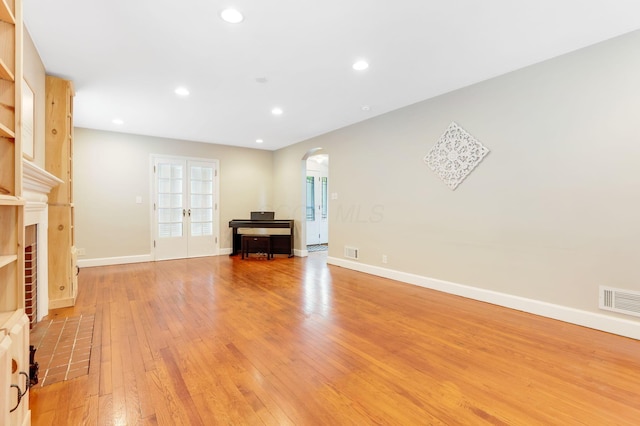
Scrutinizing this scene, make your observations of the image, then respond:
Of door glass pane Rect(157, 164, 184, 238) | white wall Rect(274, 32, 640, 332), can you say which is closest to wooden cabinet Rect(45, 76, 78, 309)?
door glass pane Rect(157, 164, 184, 238)

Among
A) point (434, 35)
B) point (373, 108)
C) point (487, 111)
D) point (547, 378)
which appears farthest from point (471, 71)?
point (547, 378)

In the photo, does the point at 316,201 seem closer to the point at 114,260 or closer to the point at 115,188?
the point at 115,188

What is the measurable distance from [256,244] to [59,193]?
11.6 feet

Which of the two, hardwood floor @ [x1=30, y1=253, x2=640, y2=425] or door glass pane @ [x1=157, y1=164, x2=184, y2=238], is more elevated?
door glass pane @ [x1=157, y1=164, x2=184, y2=238]

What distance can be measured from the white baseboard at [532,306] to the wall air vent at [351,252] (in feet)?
2.06

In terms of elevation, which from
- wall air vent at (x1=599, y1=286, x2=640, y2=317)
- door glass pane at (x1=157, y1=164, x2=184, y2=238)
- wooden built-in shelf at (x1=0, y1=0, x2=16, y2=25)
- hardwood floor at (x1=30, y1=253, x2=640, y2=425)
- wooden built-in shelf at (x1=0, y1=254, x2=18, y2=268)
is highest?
wooden built-in shelf at (x1=0, y1=0, x2=16, y2=25)

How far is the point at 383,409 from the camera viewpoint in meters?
1.60

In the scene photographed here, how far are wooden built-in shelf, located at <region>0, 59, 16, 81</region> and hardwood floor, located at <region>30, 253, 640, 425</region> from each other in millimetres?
1675

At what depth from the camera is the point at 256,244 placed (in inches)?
249

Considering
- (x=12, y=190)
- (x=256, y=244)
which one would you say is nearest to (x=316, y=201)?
(x=256, y=244)

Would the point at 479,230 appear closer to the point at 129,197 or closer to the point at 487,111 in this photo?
the point at 487,111

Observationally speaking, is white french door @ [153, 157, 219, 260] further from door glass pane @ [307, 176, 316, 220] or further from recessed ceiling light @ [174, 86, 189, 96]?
recessed ceiling light @ [174, 86, 189, 96]

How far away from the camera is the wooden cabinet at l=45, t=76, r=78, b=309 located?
320 cm

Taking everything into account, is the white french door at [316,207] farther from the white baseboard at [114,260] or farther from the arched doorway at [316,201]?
the white baseboard at [114,260]
